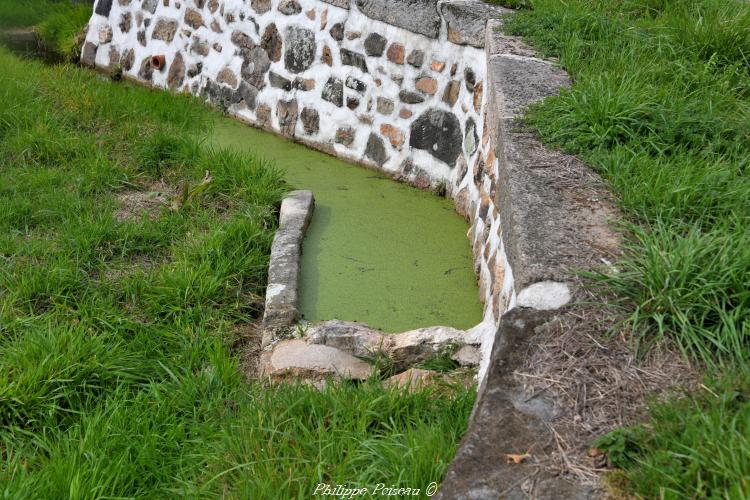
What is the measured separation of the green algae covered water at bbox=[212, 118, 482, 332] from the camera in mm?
3645

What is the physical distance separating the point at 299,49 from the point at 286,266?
2.33 meters

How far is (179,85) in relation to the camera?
21.4ft

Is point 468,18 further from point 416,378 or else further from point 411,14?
point 416,378

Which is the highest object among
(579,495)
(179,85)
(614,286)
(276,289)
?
(614,286)

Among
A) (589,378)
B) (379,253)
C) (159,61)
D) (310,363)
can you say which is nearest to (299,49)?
(159,61)

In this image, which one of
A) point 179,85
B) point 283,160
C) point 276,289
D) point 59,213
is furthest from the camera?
point 179,85

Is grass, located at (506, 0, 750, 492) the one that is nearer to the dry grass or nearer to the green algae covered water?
the dry grass

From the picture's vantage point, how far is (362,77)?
520 cm

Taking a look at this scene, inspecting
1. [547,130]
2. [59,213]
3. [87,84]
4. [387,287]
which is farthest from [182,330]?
[87,84]

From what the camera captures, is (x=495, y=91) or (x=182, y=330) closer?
(x=182, y=330)

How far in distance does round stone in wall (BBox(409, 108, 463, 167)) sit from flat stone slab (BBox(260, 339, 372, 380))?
203 centimetres

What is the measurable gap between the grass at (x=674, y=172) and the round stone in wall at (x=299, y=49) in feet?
5.13

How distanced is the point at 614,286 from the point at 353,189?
286 cm

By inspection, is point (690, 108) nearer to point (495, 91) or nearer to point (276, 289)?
point (495, 91)
